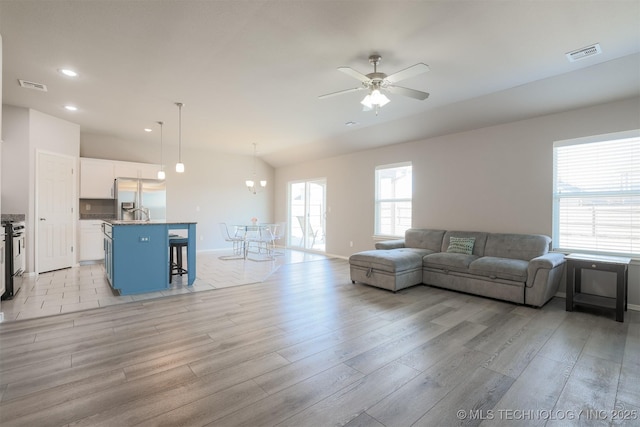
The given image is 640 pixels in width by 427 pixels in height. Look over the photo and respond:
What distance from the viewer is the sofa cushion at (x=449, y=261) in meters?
4.29

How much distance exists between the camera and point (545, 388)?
202 centimetres

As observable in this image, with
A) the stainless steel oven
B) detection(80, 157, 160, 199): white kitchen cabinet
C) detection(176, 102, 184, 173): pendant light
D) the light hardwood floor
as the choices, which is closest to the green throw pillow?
the light hardwood floor

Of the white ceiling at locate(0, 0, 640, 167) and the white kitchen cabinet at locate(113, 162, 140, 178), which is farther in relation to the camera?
the white kitchen cabinet at locate(113, 162, 140, 178)

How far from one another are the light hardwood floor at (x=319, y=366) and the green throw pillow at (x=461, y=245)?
118 cm

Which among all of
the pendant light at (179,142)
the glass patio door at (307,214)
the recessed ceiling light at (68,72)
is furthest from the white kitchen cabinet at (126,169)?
the glass patio door at (307,214)

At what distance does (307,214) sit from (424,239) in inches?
165

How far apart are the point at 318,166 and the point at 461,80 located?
15.8 ft

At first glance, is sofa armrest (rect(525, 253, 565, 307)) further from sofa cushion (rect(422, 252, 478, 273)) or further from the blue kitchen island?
the blue kitchen island

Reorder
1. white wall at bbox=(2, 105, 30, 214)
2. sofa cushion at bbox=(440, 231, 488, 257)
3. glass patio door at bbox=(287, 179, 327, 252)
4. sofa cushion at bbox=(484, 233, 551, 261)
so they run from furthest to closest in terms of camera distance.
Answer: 1. glass patio door at bbox=(287, 179, 327, 252)
2. white wall at bbox=(2, 105, 30, 214)
3. sofa cushion at bbox=(440, 231, 488, 257)
4. sofa cushion at bbox=(484, 233, 551, 261)

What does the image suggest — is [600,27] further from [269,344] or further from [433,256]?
[269,344]

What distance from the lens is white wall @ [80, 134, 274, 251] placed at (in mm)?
7217

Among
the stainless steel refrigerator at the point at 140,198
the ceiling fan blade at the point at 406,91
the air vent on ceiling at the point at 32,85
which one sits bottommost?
the stainless steel refrigerator at the point at 140,198

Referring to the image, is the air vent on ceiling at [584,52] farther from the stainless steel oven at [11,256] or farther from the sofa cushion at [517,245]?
the stainless steel oven at [11,256]

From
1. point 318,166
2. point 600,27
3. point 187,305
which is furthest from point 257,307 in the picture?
point 318,166
